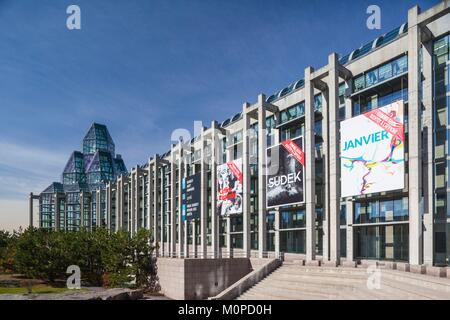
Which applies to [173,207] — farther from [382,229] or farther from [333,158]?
[382,229]

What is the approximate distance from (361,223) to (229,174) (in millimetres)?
18999

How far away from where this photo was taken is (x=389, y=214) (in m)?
34.6

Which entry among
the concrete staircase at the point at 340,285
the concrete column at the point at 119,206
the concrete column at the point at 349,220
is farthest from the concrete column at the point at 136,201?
the concrete column at the point at 349,220

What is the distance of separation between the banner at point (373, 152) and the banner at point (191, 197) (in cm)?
2886

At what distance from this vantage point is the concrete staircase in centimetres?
2050

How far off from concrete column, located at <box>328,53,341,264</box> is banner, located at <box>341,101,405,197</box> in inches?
30.1

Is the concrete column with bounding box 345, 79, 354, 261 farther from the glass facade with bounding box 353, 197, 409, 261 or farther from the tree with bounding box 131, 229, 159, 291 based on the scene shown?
the tree with bounding box 131, 229, 159, 291

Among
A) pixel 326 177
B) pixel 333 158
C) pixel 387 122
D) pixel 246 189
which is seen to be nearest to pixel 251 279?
pixel 333 158

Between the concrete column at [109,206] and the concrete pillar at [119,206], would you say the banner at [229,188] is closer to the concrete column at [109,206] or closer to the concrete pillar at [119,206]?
the concrete pillar at [119,206]

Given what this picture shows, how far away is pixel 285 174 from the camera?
42125 millimetres

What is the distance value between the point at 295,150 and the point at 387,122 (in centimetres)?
1079

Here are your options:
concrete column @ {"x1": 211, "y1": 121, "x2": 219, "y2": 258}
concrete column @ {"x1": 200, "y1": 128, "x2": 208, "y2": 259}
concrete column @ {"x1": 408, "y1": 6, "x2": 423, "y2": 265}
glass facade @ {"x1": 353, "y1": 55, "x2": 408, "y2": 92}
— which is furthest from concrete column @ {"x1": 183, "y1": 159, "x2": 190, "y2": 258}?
concrete column @ {"x1": 408, "y1": 6, "x2": 423, "y2": 265}

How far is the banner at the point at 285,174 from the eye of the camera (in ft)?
132

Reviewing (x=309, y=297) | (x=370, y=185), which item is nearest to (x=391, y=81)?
(x=370, y=185)
